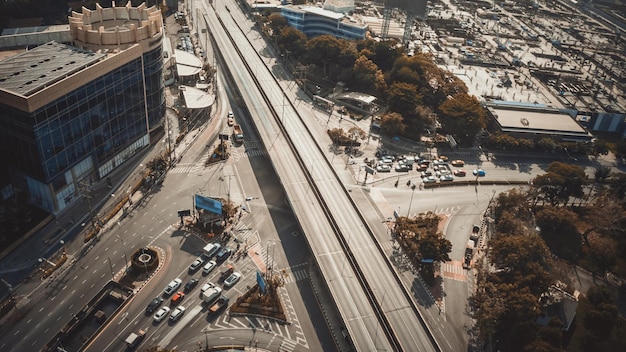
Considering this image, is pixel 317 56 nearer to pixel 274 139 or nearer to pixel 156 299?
pixel 274 139

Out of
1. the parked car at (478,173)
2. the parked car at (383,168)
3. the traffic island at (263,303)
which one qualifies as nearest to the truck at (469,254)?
the parked car at (478,173)

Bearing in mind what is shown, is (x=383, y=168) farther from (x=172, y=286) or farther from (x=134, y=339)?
(x=134, y=339)

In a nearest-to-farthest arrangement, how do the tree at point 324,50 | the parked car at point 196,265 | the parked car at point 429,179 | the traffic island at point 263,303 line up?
the traffic island at point 263,303 < the parked car at point 196,265 < the parked car at point 429,179 < the tree at point 324,50

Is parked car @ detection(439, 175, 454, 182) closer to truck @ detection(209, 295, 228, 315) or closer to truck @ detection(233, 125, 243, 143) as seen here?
truck @ detection(233, 125, 243, 143)

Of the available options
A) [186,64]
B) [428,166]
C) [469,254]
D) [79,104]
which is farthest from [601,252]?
[186,64]

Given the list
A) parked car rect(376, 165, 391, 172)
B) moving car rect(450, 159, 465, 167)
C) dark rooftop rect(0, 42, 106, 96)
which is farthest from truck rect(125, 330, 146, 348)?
moving car rect(450, 159, 465, 167)

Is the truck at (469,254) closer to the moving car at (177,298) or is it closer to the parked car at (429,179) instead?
the parked car at (429,179)
